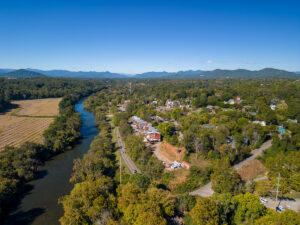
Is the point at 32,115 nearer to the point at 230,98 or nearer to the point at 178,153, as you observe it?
the point at 178,153

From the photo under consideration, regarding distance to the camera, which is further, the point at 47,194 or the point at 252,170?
A: the point at 252,170

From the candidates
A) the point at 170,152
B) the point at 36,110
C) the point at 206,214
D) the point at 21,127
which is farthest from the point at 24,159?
the point at 36,110

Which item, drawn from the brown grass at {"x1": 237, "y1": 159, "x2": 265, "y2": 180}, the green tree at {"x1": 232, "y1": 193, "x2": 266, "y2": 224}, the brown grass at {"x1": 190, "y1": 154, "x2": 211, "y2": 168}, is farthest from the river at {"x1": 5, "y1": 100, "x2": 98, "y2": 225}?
the brown grass at {"x1": 237, "y1": 159, "x2": 265, "y2": 180}

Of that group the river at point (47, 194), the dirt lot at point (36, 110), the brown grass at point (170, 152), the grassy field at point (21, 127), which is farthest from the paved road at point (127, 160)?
the dirt lot at point (36, 110)

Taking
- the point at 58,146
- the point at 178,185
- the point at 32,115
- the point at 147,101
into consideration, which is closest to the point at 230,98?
the point at 147,101

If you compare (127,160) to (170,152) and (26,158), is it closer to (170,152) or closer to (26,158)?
(170,152)

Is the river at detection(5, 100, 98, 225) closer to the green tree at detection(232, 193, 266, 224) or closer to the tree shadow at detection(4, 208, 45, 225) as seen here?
the tree shadow at detection(4, 208, 45, 225)
